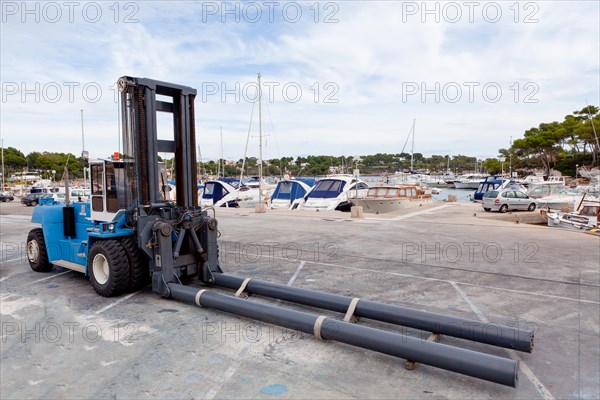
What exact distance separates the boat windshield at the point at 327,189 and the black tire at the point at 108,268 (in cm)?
2186

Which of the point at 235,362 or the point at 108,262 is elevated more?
the point at 108,262

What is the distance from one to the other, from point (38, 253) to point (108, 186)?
3.07 m

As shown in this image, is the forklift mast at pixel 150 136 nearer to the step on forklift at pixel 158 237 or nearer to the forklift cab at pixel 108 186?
the step on forklift at pixel 158 237

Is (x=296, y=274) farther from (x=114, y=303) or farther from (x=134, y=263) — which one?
(x=114, y=303)

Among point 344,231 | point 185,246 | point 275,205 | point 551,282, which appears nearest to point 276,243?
point 344,231

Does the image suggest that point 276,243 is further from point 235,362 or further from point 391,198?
point 391,198

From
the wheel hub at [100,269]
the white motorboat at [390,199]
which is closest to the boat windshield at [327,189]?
the white motorboat at [390,199]

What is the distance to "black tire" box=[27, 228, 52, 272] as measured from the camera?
29.5ft

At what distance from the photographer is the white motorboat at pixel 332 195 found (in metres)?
27.8

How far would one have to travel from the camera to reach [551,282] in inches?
329

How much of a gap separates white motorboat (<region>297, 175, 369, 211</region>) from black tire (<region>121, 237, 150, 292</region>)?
20433 millimetres

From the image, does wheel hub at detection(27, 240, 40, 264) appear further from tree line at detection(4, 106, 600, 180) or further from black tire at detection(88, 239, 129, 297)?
tree line at detection(4, 106, 600, 180)

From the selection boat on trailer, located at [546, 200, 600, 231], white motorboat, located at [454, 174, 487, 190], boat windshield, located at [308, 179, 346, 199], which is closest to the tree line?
white motorboat, located at [454, 174, 487, 190]

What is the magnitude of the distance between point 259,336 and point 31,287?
5307 millimetres
